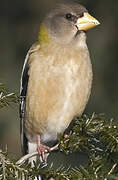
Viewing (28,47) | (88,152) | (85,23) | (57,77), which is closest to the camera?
(88,152)

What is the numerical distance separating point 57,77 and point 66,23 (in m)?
0.52

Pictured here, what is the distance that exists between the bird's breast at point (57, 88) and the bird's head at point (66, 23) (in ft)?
0.59


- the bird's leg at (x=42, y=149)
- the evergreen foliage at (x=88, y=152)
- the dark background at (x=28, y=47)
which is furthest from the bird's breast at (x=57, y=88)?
the dark background at (x=28, y=47)

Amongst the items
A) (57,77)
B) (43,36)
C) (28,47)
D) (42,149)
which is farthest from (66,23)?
(28,47)

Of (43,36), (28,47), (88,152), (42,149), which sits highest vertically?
(43,36)

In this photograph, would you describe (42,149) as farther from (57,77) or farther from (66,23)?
(66,23)

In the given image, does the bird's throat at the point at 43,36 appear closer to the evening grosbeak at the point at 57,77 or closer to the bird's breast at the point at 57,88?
the evening grosbeak at the point at 57,77

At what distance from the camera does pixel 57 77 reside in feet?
12.8

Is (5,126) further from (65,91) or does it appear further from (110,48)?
(65,91)

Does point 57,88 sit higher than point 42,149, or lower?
higher

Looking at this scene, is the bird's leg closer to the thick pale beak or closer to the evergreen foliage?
the evergreen foliage

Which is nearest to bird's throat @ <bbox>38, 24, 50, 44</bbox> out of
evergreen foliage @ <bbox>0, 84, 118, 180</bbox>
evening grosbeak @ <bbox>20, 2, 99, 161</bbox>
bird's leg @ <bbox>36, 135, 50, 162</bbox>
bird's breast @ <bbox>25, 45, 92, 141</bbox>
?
evening grosbeak @ <bbox>20, 2, 99, 161</bbox>

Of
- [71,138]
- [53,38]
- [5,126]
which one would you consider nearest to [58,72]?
[53,38]

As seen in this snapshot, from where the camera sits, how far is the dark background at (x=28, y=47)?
5551 millimetres
